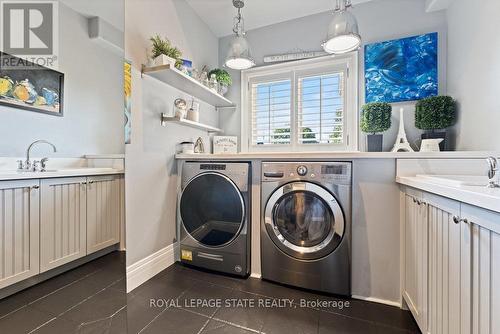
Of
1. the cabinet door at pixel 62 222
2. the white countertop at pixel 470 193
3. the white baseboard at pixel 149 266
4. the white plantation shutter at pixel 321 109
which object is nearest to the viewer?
the white countertop at pixel 470 193

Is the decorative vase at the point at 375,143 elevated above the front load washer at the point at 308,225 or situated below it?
above

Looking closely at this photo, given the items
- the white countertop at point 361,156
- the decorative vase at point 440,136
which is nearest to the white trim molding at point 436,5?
the decorative vase at point 440,136

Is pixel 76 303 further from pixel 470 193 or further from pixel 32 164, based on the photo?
pixel 470 193

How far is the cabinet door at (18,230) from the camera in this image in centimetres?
70

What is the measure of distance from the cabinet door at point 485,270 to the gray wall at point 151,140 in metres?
1.81

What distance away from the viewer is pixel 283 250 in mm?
1622

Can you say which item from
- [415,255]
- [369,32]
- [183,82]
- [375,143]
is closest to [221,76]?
[183,82]

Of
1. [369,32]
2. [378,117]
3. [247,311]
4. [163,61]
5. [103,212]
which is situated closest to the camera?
[103,212]

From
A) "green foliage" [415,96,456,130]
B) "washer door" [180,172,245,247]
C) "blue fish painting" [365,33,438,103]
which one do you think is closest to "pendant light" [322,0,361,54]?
"blue fish painting" [365,33,438,103]

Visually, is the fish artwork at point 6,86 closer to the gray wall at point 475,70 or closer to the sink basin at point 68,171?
the sink basin at point 68,171

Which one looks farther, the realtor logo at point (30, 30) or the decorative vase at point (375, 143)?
the decorative vase at point (375, 143)

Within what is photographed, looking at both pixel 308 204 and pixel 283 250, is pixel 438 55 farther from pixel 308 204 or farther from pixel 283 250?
pixel 283 250

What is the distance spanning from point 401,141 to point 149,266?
8.06ft

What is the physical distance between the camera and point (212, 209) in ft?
6.15
